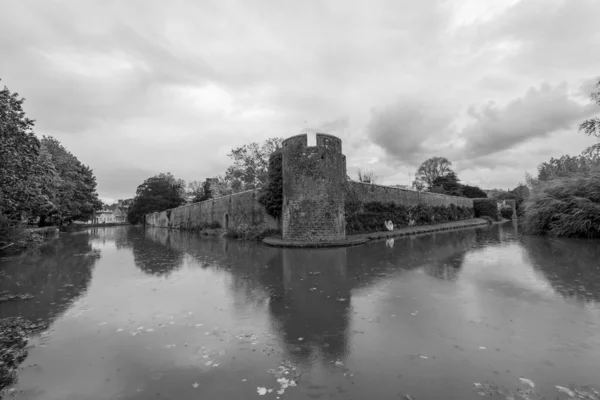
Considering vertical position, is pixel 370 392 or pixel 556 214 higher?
pixel 556 214

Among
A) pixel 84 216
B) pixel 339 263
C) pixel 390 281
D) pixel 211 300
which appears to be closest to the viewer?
pixel 211 300

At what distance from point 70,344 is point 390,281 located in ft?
17.7

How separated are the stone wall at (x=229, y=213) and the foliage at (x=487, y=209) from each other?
33.2 m

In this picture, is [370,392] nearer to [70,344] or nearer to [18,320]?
[70,344]

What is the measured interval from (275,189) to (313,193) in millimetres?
3840

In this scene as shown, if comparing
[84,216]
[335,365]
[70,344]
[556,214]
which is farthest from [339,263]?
[84,216]

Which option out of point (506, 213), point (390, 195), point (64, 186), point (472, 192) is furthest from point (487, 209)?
point (64, 186)

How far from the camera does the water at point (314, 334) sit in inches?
101

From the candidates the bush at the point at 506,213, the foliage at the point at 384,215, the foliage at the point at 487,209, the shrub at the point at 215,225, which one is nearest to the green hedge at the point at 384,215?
the foliage at the point at 384,215

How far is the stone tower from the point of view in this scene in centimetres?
1401

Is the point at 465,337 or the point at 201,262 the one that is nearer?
the point at 465,337

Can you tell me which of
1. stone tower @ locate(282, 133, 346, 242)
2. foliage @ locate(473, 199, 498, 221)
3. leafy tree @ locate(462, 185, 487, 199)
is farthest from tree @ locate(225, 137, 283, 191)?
leafy tree @ locate(462, 185, 487, 199)

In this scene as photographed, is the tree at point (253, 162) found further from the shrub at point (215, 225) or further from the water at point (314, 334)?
the water at point (314, 334)

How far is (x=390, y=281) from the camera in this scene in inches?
241
